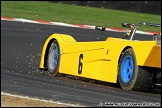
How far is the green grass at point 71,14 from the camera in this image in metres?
22.8

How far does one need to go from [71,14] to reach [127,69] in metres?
15.9

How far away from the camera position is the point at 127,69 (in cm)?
880

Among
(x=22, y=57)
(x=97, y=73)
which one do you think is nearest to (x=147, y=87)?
(x=97, y=73)

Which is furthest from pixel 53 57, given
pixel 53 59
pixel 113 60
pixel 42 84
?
pixel 113 60

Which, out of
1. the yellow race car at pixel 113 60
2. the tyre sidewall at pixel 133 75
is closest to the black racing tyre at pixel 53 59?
the yellow race car at pixel 113 60

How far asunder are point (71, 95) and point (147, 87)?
126 centimetres

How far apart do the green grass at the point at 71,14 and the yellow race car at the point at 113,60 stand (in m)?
11.7

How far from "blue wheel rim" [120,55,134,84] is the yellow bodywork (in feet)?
0.44

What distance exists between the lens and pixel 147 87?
8641 millimetres

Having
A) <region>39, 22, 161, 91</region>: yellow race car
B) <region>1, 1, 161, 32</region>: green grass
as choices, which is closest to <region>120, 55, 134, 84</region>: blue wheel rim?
<region>39, 22, 161, 91</region>: yellow race car

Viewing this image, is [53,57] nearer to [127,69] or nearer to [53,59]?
[53,59]

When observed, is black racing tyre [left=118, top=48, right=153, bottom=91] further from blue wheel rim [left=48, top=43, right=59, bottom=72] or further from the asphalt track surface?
blue wheel rim [left=48, top=43, right=59, bottom=72]

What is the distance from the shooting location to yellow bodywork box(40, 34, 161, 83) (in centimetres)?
823

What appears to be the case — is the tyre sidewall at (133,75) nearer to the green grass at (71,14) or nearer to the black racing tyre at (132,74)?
the black racing tyre at (132,74)
